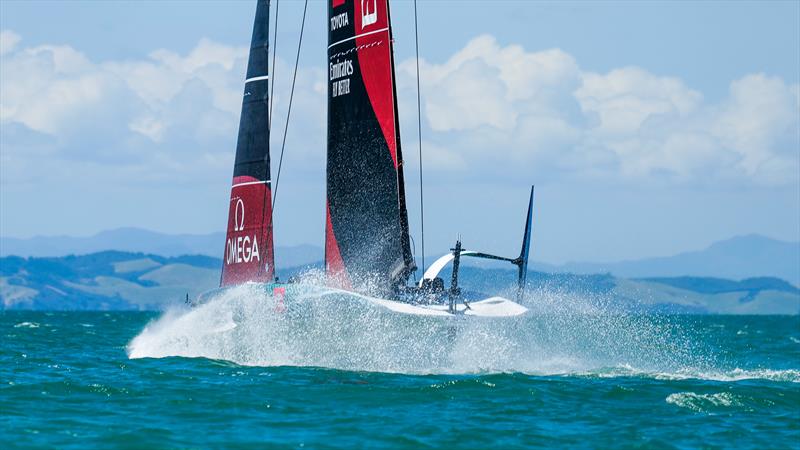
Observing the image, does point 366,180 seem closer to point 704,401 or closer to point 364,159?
point 364,159

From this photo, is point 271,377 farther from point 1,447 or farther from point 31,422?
point 1,447

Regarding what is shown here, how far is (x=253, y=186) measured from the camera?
1524 inches

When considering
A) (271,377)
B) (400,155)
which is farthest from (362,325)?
(400,155)

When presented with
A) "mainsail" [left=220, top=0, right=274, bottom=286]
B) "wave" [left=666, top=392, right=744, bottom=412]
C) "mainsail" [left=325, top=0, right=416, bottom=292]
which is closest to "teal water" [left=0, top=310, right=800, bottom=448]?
"wave" [left=666, top=392, right=744, bottom=412]

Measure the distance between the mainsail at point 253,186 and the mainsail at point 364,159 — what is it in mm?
5945

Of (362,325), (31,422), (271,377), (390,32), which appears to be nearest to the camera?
(31,422)

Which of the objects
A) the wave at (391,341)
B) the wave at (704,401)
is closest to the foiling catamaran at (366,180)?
the wave at (391,341)

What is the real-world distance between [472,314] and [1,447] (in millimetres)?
12534

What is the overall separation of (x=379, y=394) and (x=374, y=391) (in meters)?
0.37

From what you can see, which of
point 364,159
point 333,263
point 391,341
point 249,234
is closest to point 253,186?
point 249,234

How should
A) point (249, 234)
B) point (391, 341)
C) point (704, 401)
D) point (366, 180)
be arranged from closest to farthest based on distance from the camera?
point (704, 401) → point (391, 341) → point (366, 180) → point (249, 234)

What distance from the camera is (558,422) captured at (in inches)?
843

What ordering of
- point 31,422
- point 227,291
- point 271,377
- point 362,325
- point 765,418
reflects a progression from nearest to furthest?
point 31,422
point 765,418
point 271,377
point 362,325
point 227,291

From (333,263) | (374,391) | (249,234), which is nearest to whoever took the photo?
(374,391)
